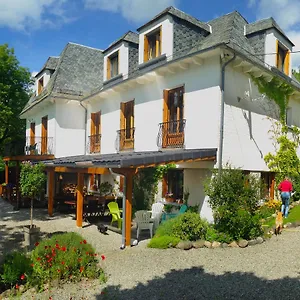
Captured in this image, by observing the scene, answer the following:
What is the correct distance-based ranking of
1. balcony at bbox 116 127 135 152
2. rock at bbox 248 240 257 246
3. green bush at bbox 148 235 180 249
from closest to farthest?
green bush at bbox 148 235 180 249, rock at bbox 248 240 257 246, balcony at bbox 116 127 135 152

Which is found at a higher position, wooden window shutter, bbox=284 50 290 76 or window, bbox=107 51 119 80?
window, bbox=107 51 119 80

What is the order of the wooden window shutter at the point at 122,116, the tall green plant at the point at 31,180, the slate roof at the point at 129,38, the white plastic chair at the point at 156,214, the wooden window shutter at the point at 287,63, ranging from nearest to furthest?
the white plastic chair at the point at 156,214
the tall green plant at the point at 31,180
the wooden window shutter at the point at 287,63
the wooden window shutter at the point at 122,116
the slate roof at the point at 129,38

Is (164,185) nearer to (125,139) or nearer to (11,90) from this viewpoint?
(125,139)

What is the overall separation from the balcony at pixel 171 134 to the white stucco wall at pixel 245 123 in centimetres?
174

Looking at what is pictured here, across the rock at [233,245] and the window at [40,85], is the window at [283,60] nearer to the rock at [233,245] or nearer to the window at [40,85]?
the rock at [233,245]

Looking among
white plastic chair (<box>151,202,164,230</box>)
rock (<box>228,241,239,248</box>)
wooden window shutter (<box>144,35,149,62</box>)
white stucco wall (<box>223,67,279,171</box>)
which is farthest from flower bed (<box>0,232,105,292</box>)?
wooden window shutter (<box>144,35,149,62</box>)

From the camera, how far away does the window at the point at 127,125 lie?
48.3 ft

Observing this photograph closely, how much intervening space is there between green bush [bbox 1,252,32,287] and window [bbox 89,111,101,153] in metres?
11.1

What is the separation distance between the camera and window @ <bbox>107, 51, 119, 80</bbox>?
16.9 metres

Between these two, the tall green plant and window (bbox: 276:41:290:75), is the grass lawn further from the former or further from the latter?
the tall green plant

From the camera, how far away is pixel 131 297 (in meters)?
5.54

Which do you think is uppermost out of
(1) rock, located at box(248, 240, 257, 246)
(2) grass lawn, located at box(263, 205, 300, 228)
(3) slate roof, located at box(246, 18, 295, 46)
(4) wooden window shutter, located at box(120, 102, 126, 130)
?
(3) slate roof, located at box(246, 18, 295, 46)

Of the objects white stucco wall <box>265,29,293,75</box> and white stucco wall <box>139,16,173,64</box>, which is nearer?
white stucco wall <box>139,16,173,64</box>

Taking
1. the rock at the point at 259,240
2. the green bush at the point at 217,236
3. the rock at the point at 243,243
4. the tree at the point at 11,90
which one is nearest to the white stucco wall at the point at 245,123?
the green bush at the point at 217,236
